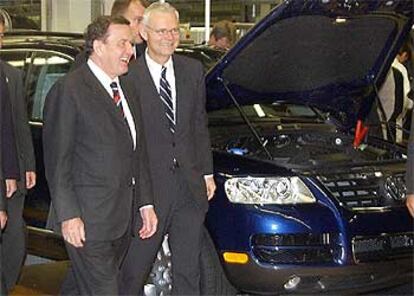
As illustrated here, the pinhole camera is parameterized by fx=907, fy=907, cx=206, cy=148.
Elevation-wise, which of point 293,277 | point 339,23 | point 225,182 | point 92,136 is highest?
point 339,23

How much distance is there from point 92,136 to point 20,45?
2.21 meters

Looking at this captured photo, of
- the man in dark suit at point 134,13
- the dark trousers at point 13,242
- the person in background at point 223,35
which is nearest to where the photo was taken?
the dark trousers at point 13,242

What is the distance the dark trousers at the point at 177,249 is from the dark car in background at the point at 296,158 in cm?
12

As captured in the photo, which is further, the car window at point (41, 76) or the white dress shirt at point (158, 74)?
the car window at point (41, 76)

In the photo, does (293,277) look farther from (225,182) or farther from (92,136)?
(92,136)

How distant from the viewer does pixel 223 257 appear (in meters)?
4.94

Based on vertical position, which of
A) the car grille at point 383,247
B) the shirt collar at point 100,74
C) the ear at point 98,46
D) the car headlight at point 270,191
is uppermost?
the ear at point 98,46

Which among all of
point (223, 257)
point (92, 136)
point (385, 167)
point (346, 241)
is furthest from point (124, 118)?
point (385, 167)

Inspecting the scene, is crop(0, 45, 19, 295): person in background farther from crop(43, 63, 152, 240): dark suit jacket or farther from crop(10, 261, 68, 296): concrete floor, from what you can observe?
crop(10, 261, 68, 296): concrete floor

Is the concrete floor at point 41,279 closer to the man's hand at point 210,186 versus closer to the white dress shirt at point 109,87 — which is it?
the man's hand at point 210,186

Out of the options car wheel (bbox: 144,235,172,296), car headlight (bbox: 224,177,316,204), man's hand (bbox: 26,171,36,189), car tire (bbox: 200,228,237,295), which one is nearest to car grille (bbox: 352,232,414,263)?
car headlight (bbox: 224,177,316,204)

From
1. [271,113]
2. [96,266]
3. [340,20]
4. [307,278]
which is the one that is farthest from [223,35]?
[96,266]

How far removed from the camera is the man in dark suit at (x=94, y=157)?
4156mm

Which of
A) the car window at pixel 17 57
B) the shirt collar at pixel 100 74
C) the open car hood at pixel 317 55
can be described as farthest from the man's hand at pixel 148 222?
the car window at pixel 17 57
